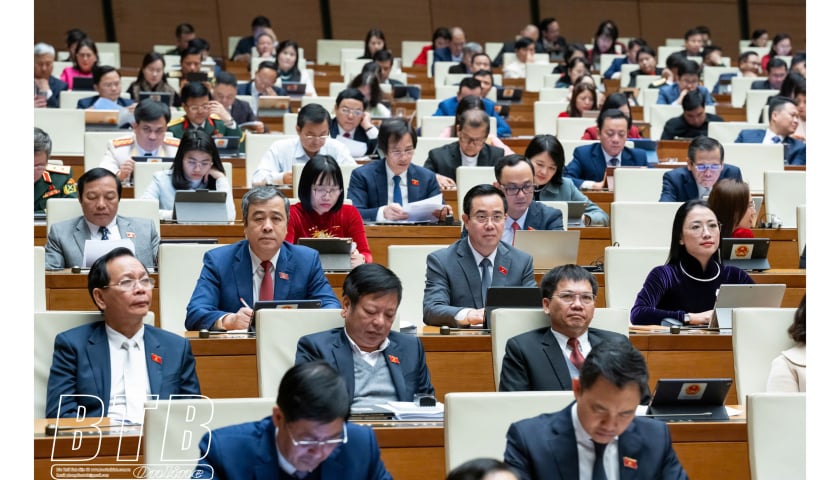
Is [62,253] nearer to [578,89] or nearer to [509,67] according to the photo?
[578,89]

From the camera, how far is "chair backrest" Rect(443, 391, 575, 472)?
3117 millimetres

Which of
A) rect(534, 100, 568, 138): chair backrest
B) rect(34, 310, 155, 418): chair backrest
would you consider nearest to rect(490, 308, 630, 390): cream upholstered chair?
rect(34, 310, 155, 418): chair backrest

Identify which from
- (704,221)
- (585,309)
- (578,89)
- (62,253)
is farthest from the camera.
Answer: (578,89)

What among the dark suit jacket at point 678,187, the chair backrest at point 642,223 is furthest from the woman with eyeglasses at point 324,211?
the dark suit jacket at point 678,187

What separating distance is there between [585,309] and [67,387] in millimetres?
1529

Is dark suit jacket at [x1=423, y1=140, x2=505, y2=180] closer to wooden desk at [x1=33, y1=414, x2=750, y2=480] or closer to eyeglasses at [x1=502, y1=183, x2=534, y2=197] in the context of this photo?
eyeglasses at [x1=502, y1=183, x2=534, y2=197]

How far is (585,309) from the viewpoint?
3.80 metres

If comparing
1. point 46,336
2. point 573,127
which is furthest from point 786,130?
point 46,336

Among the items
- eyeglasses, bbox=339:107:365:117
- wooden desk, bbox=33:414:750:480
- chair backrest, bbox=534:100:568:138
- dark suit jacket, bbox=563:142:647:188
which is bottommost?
wooden desk, bbox=33:414:750:480

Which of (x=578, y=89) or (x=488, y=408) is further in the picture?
(x=578, y=89)

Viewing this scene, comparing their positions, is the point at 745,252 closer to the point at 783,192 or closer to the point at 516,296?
the point at 516,296

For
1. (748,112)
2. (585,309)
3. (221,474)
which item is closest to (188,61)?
(748,112)

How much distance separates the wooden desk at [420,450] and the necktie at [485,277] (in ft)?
4.43

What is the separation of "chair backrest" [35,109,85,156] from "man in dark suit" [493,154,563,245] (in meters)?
3.41
